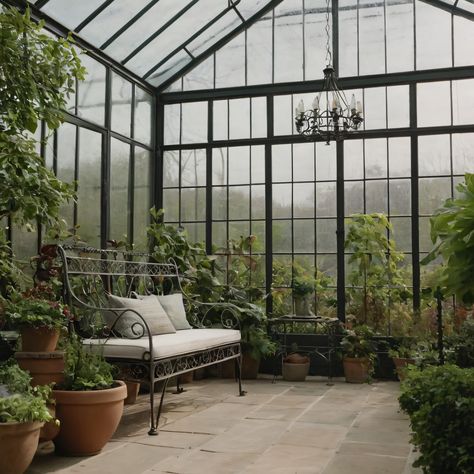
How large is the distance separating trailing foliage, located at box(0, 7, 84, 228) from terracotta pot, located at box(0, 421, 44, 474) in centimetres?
124

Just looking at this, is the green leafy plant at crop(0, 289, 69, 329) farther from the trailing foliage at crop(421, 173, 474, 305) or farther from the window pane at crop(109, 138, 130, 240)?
the window pane at crop(109, 138, 130, 240)

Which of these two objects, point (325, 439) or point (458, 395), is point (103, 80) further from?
point (458, 395)

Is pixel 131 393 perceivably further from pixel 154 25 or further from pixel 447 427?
pixel 154 25

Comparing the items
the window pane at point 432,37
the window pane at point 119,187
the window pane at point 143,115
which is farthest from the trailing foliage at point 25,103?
the window pane at point 432,37

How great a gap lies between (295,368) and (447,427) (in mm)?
3929

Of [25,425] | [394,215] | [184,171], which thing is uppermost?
[184,171]

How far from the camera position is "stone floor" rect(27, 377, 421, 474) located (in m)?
3.51

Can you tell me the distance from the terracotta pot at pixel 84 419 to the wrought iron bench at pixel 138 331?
1.49 feet

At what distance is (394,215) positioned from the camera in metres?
6.79

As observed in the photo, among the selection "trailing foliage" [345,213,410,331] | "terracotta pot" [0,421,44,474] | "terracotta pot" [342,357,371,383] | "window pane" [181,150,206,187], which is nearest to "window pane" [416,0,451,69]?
"trailing foliage" [345,213,410,331]

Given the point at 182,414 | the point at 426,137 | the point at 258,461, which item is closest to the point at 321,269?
the point at 426,137

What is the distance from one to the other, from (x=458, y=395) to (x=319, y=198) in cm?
436

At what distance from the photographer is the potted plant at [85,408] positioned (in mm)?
3588

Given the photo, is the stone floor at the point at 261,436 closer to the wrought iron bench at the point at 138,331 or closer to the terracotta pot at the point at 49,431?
the terracotta pot at the point at 49,431
